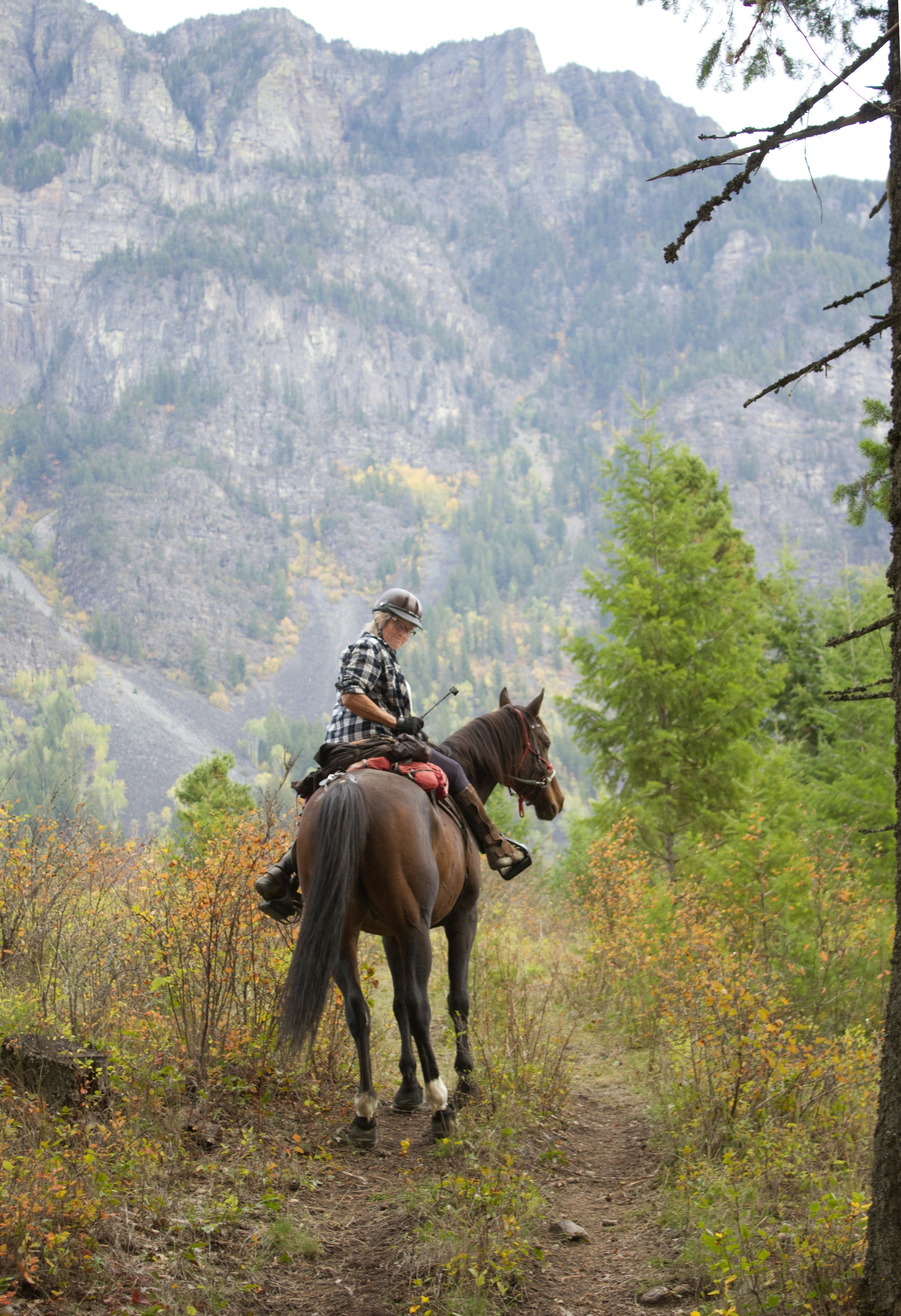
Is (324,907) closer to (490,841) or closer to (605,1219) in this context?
(490,841)

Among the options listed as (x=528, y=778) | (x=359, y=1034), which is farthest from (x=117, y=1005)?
(x=528, y=778)

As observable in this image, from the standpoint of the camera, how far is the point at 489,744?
7.29m

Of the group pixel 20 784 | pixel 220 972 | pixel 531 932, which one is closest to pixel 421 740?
pixel 220 972

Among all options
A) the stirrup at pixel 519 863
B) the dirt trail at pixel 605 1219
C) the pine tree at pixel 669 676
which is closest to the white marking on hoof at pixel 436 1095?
the dirt trail at pixel 605 1219

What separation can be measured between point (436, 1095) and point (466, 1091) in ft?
2.76

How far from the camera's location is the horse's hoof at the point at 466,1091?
6.14 meters

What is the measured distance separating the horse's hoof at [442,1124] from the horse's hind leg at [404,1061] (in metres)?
0.38

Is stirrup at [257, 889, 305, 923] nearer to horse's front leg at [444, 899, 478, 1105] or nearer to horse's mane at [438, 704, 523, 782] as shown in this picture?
horse's front leg at [444, 899, 478, 1105]

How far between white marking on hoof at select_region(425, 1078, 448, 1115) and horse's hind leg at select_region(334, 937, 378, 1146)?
31 centimetres

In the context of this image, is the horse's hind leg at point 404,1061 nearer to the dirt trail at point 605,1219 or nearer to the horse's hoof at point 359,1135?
the horse's hoof at point 359,1135

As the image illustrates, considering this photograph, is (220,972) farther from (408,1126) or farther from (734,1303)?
(734,1303)

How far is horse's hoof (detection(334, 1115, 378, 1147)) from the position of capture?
18.1ft

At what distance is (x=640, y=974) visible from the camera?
938cm

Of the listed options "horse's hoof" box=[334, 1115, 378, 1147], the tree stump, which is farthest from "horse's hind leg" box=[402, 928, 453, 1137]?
the tree stump
